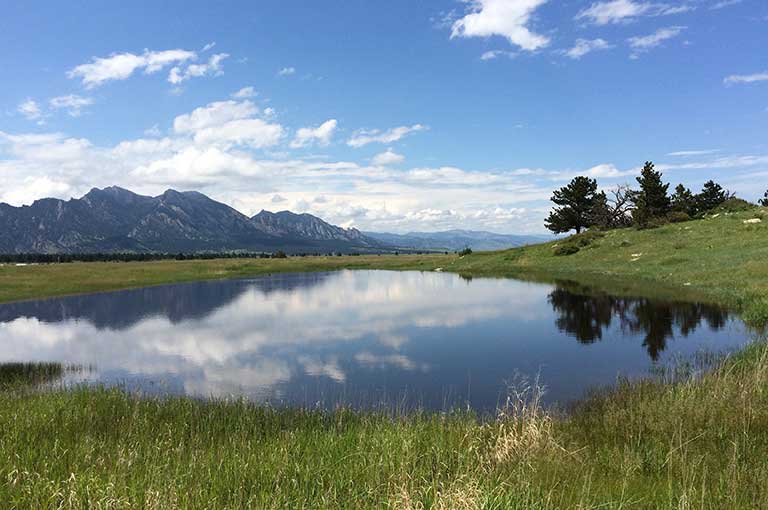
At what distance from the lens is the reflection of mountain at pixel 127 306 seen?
155ft

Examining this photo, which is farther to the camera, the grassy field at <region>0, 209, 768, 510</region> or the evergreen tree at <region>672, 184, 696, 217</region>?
the evergreen tree at <region>672, 184, 696, 217</region>

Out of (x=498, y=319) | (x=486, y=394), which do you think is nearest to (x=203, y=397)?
(x=486, y=394)

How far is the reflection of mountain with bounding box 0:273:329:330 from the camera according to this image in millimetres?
47094

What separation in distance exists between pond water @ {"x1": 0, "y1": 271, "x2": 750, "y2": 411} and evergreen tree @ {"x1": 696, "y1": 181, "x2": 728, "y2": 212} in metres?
85.8

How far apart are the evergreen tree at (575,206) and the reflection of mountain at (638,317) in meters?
73.9

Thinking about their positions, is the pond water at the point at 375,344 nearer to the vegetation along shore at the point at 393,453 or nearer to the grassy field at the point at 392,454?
the vegetation along shore at the point at 393,453

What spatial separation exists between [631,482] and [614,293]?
45.4 meters

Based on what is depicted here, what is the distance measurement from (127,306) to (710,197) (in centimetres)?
13690

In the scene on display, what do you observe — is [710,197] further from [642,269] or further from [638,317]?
[638,317]

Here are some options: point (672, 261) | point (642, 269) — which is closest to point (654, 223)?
point (672, 261)

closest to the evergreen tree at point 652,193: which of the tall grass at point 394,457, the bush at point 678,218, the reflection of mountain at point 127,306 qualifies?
the bush at point 678,218

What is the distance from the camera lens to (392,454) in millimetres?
10305

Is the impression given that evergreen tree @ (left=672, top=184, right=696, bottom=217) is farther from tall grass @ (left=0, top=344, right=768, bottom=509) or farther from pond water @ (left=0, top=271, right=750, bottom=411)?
tall grass @ (left=0, top=344, right=768, bottom=509)

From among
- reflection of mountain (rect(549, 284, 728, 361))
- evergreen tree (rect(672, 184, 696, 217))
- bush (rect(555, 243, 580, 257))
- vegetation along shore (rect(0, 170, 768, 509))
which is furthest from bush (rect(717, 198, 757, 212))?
vegetation along shore (rect(0, 170, 768, 509))
